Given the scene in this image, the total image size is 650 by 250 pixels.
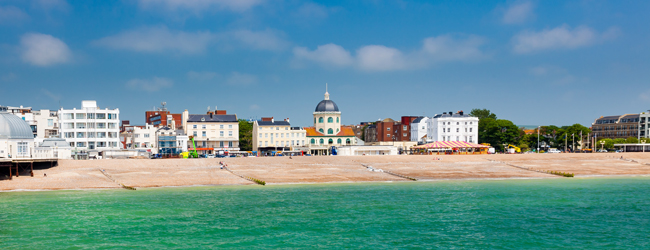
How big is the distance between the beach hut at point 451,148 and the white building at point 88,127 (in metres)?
55.4

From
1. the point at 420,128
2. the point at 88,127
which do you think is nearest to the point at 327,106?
the point at 420,128

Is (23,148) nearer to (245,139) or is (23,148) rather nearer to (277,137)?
(277,137)

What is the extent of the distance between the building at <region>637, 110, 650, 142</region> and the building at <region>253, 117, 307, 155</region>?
10570 cm

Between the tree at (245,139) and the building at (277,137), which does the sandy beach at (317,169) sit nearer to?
the building at (277,137)

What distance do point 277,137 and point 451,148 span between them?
37333 mm

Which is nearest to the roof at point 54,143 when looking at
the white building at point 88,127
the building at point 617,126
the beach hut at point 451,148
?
the white building at point 88,127

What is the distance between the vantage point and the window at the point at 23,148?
68625mm

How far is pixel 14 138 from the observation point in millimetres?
68188

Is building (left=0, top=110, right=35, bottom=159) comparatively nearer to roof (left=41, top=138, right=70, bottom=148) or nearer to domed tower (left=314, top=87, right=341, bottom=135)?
roof (left=41, top=138, right=70, bottom=148)

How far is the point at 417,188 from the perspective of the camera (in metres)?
56.2

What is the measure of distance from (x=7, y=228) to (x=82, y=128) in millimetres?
64510

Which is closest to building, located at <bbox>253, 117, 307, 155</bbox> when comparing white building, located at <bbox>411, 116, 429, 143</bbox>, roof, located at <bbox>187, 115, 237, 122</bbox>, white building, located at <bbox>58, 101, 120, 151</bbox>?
roof, located at <bbox>187, 115, 237, 122</bbox>

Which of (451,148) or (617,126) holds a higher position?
(617,126)

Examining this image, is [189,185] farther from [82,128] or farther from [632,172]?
[632,172]
